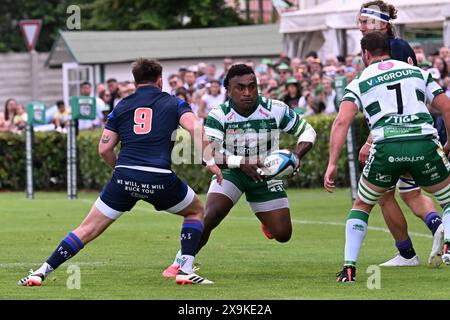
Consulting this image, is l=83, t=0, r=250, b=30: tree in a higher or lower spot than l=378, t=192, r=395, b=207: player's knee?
higher

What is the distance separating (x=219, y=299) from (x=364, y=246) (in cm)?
551

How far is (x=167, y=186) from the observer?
11352mm

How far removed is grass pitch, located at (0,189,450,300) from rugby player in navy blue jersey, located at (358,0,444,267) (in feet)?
0.78

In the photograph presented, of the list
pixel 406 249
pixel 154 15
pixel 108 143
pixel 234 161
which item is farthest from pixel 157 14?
pixel 108 143

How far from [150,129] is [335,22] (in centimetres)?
1799

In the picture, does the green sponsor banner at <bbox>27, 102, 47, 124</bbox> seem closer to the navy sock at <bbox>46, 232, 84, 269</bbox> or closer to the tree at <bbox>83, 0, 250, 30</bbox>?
the navy sock at <bbox>46, 232, 84, 269</bbox>

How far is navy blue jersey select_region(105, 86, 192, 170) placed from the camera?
37.2ft

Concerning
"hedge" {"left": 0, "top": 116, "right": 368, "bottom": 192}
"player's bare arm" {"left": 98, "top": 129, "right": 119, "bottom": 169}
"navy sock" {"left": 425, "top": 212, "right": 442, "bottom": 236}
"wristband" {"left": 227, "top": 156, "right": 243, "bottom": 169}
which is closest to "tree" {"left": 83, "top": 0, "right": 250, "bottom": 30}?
"hedge" {"left": 0, "top": 116, "right": 368, "bottom": 192}

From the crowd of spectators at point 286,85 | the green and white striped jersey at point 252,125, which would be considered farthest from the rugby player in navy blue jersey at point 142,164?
the crowd of spectators at point 286,85

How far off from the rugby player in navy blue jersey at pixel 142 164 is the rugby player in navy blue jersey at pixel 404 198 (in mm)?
2158

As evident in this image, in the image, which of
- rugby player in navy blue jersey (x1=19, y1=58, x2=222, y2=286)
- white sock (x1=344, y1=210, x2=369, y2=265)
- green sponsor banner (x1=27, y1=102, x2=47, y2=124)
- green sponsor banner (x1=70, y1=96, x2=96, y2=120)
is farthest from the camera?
green sponsor banner (x1=27, y1=102, x2=47, y2=124)

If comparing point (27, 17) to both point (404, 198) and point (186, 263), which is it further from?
point (186, 263)

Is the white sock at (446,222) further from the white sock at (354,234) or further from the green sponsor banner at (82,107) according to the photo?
the green sponsor banner at (82,107)

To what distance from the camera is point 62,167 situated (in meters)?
28.7
